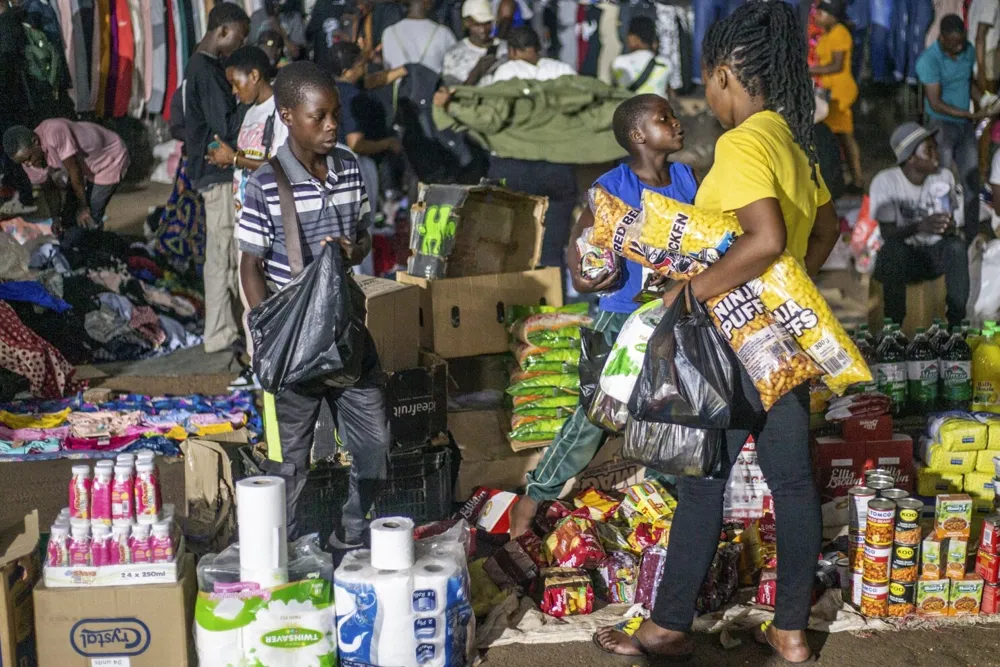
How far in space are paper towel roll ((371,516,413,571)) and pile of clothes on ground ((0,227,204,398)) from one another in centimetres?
427

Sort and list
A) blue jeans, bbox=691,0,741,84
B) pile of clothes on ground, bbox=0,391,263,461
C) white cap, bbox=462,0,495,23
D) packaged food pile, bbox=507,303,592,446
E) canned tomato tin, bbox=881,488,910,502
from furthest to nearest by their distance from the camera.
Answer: blue jeans, bbox=691,0,741,84 → white cap, bbox=462,0,495,23 → pile of clothes on ground, bbox=0,391,263,461 → packaged food pile, bbox=507,303,592,446 → canned tomato tin, bbox=881,488,910,502

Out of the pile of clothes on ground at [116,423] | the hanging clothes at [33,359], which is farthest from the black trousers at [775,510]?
the hanging clothes at [33,359]

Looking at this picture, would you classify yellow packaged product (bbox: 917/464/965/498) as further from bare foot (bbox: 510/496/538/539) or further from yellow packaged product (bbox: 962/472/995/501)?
bare foot (bbox: 510/496/538/539)

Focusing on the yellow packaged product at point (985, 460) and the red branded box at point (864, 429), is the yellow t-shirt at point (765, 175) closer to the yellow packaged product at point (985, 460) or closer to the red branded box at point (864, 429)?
the red branded box at point (864, 429)

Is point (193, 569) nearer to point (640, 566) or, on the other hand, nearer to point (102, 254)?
point (640, 566)

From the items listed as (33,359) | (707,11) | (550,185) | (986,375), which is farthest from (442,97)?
(986,375)

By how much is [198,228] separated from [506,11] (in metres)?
2.91

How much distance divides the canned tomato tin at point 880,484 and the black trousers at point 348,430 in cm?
188

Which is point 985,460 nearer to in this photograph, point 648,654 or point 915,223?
point 648,654

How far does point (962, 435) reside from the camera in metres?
5.32

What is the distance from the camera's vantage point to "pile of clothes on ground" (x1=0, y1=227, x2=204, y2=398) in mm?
7383

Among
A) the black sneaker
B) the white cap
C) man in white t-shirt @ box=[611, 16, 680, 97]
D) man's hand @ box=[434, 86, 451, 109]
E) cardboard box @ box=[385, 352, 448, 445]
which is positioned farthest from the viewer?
man in white t-shirt @ box=[611, 16, 680, 97]

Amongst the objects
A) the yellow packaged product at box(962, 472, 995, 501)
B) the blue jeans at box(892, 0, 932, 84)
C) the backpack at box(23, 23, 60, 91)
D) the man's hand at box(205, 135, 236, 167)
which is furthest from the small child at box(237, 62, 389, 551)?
the blue jeans at box(892, 0, 932, 84)

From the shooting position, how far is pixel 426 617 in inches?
146
